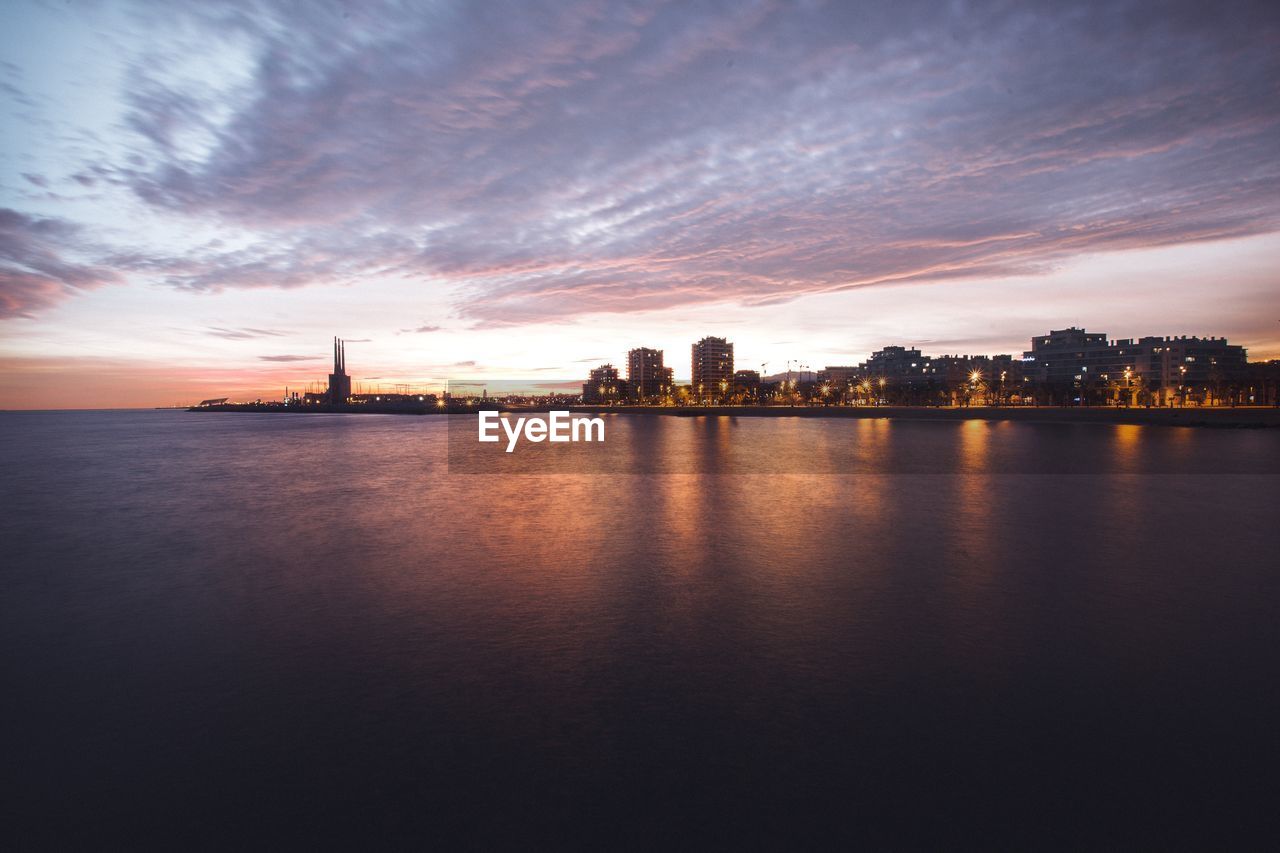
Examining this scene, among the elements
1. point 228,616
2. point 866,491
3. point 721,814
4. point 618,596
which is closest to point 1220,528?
point 866,491

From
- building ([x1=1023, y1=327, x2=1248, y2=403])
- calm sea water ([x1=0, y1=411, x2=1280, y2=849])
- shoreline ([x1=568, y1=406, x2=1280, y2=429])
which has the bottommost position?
calm sea water ([x1=0, y1=411, x2=1280, y2=849])

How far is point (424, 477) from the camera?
30891 millimetres

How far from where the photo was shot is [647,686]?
6949 millimetres

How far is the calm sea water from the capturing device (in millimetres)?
4812

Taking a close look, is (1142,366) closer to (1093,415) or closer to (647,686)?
(1093,415)

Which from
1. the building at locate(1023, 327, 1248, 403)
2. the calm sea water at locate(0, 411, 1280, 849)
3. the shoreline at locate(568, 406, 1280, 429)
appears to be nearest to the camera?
the calm sea water at locate(0, 411, 1280, 849)

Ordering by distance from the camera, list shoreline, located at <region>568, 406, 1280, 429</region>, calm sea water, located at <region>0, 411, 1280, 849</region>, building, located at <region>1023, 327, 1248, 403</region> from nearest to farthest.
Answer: calm sea water, located at <region>0, 411, 1280, 849</region> < shoreline, located at <region>568, 406, 1280, 429</region> < building, located at <region>1023, 327, 1248, 403</region>

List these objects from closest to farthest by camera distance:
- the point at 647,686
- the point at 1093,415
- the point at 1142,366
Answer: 1. the point at 647,686
2. the point at 1093,415
3. the point at 1142,366

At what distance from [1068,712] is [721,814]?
4.04 metres

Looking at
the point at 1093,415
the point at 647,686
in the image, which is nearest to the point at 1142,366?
the point at 1093,415

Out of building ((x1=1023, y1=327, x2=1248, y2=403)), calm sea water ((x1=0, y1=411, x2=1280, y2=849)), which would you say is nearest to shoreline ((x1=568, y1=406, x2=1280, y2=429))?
building ((x1=1023, y1=327, x2=1248, y2=403))

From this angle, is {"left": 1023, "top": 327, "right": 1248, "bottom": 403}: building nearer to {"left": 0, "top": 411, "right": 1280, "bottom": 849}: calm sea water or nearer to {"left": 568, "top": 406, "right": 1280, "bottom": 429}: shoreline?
{"left": 568, "top": 406, "right": 1280, "bottom": 429}: shoreline

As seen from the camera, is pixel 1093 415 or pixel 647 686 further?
pixel 1093 415

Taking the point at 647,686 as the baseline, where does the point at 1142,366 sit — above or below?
above
